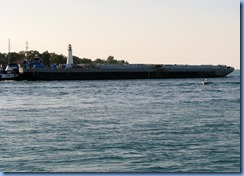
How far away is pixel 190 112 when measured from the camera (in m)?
21.5

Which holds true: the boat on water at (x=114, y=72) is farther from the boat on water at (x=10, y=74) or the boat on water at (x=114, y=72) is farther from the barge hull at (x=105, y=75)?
the boat on water at (x=10, y=74)

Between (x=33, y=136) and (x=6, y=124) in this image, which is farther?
(x=6, y=124)

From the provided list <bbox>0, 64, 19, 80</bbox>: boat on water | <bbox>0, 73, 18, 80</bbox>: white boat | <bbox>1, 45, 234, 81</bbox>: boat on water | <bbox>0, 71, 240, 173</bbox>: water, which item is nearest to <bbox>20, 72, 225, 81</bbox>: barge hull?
<bbox>1, 45, 234, 81</bbox>: boat on water

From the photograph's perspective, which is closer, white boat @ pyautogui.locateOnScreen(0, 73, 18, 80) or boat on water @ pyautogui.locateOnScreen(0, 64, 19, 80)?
white boat @ pyautogui.locateOnScreen(0, 73, 18, 80)

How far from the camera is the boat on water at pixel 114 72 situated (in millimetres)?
67875

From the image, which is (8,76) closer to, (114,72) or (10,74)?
(10,74)

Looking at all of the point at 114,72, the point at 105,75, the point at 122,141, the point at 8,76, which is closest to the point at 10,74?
the point at 8,76

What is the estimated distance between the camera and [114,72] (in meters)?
69.8

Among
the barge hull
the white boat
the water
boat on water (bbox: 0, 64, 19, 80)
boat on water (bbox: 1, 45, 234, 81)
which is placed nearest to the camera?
the water

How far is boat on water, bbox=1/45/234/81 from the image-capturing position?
67.9 meters

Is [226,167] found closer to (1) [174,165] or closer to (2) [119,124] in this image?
(1) [174,165]

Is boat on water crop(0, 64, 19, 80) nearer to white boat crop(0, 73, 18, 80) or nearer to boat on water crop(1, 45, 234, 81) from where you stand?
white boat crop(0, 73, 18, 80)

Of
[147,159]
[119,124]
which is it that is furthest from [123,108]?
[147,159]

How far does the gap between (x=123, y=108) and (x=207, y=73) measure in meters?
48.4
